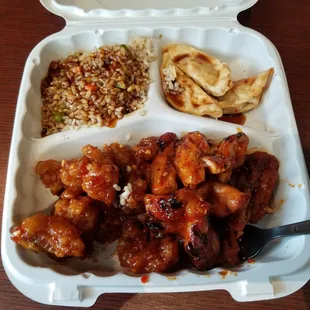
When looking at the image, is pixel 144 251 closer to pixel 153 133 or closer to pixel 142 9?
pixel 153 133

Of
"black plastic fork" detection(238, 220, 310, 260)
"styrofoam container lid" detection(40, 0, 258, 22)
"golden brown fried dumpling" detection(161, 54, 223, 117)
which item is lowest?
"black plastic fork" detection(238, 220, 310, 260)

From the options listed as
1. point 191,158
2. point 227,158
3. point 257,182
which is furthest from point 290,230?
point 191,158

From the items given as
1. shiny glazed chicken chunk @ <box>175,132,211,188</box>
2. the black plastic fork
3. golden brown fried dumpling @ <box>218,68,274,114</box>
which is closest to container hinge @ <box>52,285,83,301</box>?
shiny glazed chicken chunk @ <box>175,132,211,188</box>

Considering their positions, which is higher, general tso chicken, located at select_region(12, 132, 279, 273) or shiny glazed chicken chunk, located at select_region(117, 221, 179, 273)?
general tso chicken, located at select_region(12, 132, 279, 273)

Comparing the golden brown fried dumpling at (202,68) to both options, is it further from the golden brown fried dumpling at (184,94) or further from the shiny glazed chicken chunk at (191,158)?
the shiny glazed chicken chunk at (191,158)

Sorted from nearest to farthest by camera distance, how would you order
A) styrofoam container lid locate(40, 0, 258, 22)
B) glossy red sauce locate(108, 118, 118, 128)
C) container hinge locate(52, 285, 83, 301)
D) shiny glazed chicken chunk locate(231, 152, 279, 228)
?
1. container hinge locate(52, 285, 83, 301)
2. shiny glazed chicken chunk locate(231, 152, 279, 228)
3. glossy red sauce locate(108, 118, 118, 128)
4. styrofoam container lid locate(40, 0, 258, 22)

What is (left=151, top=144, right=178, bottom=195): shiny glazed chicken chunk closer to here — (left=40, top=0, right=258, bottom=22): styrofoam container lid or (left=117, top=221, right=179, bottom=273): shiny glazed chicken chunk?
(left=117, top=221, right=179, bottom=273): shiny glazed chicken chunk

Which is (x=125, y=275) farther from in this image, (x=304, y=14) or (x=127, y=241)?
(x=304, y=14)
